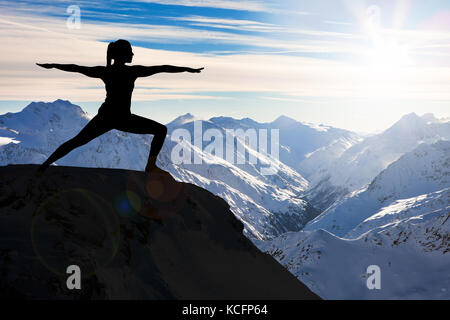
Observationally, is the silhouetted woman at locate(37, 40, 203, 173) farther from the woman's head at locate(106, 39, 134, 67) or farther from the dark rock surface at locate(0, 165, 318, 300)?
the dark rock surface at locate(0, 165, 318, 300)

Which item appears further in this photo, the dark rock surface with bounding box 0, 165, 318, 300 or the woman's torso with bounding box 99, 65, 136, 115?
the woman's torso with bounding box 99, 65, 136, 115

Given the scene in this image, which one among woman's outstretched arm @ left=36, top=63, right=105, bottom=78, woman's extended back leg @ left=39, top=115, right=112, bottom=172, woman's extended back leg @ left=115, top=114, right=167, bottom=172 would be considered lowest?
woman's extended back leg @ left=39, top=115, right=112, bottom=172

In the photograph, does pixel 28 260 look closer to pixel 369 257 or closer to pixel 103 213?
pixel 103 213

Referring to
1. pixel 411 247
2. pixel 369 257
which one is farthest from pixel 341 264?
pixel 411 247

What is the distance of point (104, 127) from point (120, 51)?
Answer: 5.40ft

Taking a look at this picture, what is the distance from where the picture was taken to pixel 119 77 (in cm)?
850

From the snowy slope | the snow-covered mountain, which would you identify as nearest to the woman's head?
the snow-covered mountain

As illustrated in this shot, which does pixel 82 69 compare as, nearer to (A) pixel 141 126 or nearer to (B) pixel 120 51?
(B) pixel 120 51

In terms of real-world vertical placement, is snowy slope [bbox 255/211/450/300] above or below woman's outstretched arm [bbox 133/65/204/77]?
below

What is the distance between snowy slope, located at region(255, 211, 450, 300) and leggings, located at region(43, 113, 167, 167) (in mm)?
79197

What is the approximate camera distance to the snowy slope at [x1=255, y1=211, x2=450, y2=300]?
80.8 metres

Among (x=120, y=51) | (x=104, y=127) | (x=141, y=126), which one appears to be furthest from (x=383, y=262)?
(x=120, y=51)
